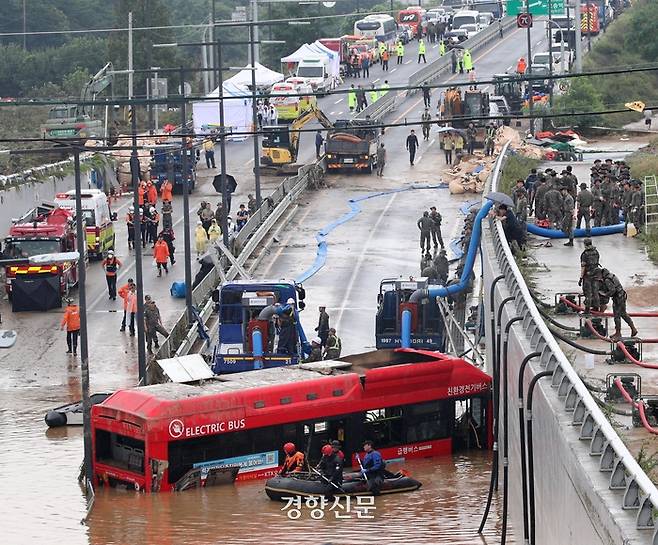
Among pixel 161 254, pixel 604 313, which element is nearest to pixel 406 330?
pixel 604 313

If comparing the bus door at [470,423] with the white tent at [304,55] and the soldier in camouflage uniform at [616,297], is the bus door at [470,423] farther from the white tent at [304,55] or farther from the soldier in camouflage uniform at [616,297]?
the white tent at [304,55]

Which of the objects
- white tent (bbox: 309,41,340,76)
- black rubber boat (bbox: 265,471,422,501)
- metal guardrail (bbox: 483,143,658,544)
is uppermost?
white tent (bbox: 309,41,340,76)

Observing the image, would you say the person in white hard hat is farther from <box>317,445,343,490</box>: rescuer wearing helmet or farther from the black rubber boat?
<box>317,445,343,490</box>: rescuer wearing helmet

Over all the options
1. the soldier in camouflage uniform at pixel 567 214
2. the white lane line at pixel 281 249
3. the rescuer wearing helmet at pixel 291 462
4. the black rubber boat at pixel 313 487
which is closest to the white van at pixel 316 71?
the white lane line at pixel 281 249

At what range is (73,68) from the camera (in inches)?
5128

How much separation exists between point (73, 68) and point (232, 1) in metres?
46.8

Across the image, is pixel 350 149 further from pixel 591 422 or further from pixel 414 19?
pixel 591 422

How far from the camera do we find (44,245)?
51.9 metres

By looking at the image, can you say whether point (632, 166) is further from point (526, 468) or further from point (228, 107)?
point (228, 107)

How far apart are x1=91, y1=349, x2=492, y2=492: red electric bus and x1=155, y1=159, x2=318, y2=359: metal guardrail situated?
31.2ft

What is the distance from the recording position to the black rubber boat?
1132 inches

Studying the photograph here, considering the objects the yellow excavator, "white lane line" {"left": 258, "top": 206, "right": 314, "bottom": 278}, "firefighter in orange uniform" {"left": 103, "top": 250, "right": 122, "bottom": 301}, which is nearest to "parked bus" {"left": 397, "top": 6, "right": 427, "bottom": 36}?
the yellow excavator

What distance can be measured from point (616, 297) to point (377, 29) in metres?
86.6

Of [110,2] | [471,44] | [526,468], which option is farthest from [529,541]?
[110,2]
